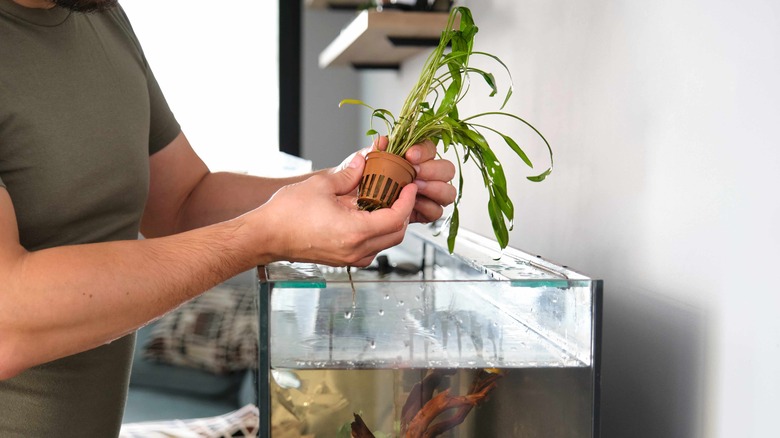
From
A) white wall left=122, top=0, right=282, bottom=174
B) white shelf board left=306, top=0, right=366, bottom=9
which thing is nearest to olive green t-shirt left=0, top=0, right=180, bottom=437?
white shelf board left=306, top=0, right=366, bottom=9

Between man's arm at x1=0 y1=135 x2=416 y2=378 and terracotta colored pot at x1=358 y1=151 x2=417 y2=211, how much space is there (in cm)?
1

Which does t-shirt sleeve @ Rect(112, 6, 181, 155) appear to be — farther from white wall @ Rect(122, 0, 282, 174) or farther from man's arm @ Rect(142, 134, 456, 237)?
white wall @ Rect(122, 0, 282, 174)

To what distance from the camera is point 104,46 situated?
112 cm

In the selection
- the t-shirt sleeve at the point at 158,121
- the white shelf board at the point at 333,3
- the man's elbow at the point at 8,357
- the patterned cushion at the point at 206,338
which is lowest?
the patterned cushion at the point at 206,338

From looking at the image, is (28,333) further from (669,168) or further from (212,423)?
(212,423)

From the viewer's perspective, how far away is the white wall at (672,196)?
2.50ft

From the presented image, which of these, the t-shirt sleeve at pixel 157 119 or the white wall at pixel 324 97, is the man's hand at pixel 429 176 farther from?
the white wall at pixel 324 97

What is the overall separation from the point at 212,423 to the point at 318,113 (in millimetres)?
1901

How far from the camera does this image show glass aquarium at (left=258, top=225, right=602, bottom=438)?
0.78 metres

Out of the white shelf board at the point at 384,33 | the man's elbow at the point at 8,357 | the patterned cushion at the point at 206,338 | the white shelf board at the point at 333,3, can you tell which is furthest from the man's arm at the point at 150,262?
the white shelf board at the point at 333,3

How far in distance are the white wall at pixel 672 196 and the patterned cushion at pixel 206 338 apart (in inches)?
59.0

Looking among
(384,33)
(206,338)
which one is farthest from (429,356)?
(206,338)

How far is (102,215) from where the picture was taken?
3.45 ft

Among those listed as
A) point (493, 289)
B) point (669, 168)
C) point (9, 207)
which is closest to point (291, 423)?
point (493, 289)
